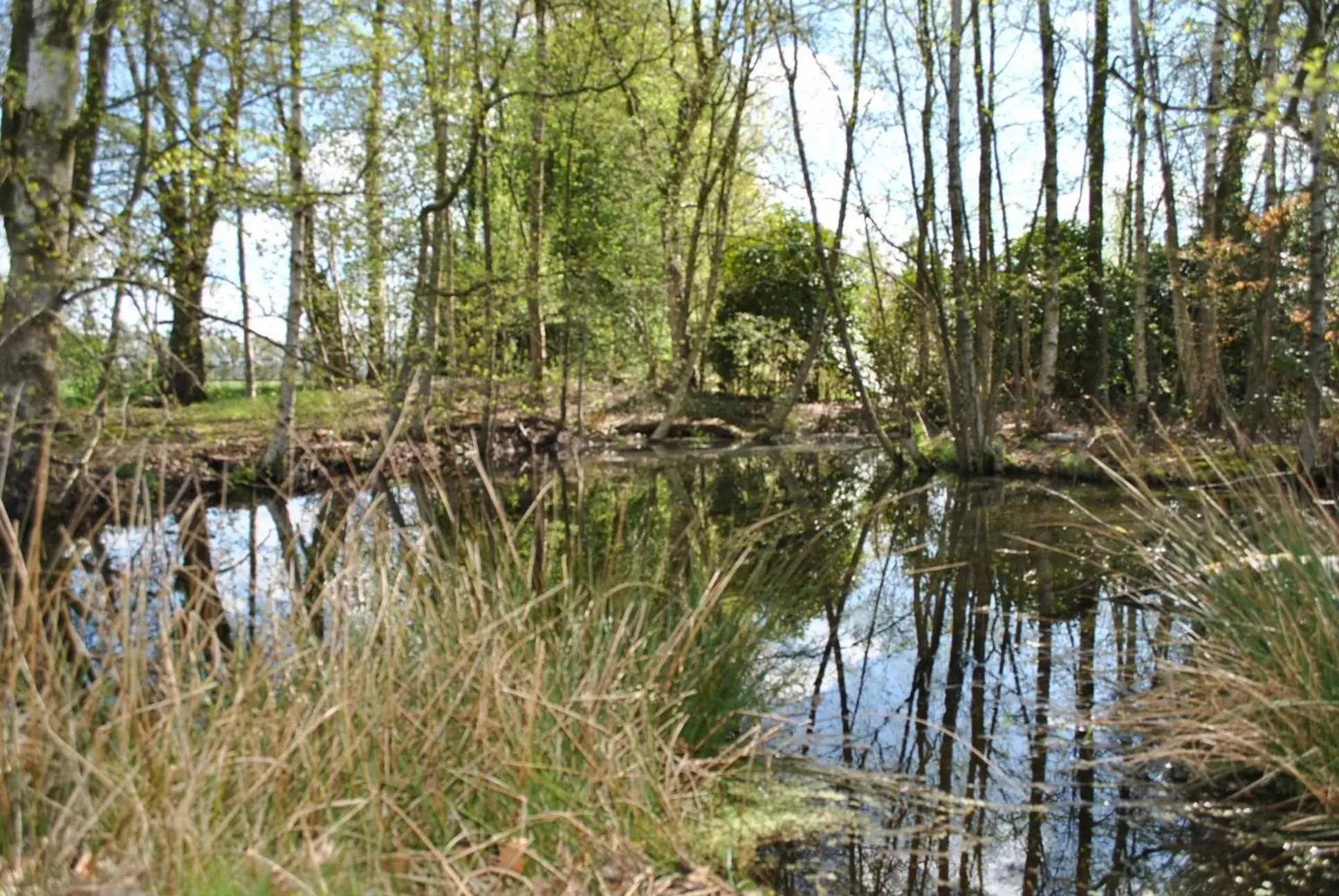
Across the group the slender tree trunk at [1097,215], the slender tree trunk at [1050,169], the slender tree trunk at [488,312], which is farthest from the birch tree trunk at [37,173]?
the slender tree trunk at [1097,215]

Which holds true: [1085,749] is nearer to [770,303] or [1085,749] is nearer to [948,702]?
[948,702]

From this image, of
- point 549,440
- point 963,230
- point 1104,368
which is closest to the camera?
point 963,230

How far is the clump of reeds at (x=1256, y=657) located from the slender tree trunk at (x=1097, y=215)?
10263mm

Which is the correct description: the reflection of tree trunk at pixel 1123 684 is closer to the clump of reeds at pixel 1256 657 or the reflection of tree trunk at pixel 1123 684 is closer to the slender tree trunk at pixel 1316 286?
the clump of reeds at pixel 1256 657

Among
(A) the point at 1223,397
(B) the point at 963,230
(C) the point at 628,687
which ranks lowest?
(C) the point at 628,687

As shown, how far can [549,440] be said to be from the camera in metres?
18.5

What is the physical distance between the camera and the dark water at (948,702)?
3.23 meters

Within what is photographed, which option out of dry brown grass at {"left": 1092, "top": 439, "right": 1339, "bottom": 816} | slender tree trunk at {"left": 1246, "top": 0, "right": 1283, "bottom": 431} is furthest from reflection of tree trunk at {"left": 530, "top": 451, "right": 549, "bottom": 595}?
slender tree trunk at {"left": 1246, "top": 0, "right": 1283, "bottom": 431}

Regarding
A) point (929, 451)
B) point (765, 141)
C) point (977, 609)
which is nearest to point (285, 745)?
point (977, 609)

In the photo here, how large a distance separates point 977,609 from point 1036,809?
309 cm

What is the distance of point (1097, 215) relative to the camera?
1777 cm

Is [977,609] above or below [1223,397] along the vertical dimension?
below

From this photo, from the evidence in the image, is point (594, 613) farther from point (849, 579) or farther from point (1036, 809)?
point (849, 579)

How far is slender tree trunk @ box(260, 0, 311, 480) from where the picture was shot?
309 inches
